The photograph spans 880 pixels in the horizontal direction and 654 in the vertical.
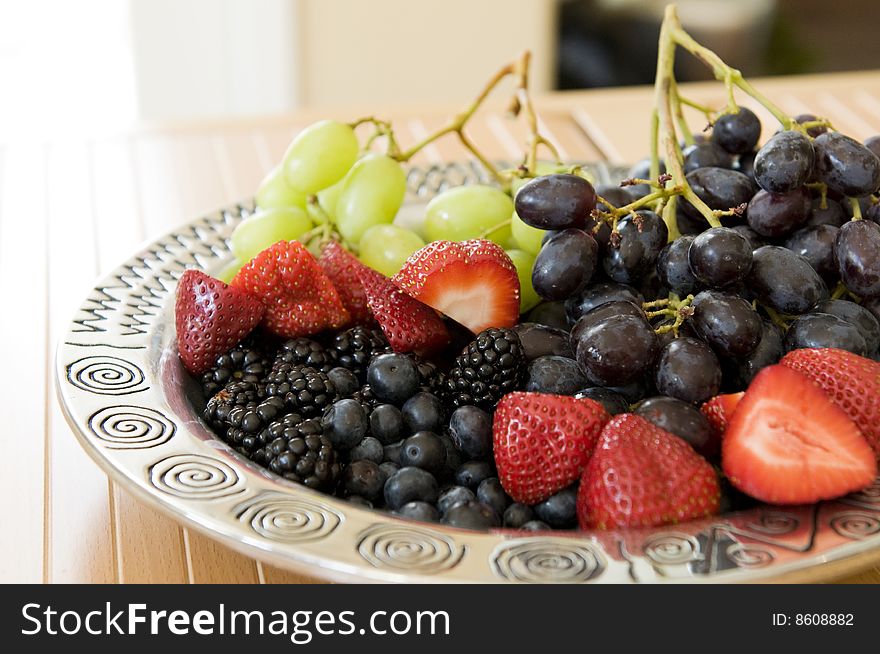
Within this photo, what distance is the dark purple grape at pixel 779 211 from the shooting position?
2.95ft

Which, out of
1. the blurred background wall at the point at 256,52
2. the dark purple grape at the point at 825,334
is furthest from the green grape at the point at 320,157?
the blurred background wall at the point at 256,52

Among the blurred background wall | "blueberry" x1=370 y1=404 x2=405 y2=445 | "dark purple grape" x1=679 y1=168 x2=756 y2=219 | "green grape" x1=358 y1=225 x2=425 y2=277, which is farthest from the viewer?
the blurred background wall

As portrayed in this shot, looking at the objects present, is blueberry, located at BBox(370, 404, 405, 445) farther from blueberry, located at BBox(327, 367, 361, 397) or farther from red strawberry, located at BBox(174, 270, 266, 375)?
red strawberry, located at BBox(174, 270, 266, 375)

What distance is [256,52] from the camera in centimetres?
260

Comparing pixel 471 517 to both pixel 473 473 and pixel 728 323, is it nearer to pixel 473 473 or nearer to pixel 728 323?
pixel 473 473

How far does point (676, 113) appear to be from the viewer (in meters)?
1.04

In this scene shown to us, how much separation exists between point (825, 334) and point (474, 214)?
0.41 m

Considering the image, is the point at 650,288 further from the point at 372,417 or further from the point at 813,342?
the point at 372,417

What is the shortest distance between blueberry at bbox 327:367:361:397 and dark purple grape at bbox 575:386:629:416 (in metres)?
0.20

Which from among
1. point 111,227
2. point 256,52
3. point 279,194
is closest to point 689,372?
point 279,194

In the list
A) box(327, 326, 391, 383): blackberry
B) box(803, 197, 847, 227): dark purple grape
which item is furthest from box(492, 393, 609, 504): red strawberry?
box(803, 197, 847, 227): dark purple grape

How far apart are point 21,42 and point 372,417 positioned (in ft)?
7.99

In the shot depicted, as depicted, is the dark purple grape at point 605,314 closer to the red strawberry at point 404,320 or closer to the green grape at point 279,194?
the red strawberry at point 404,320

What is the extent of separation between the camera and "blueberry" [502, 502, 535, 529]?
75 centimetres
